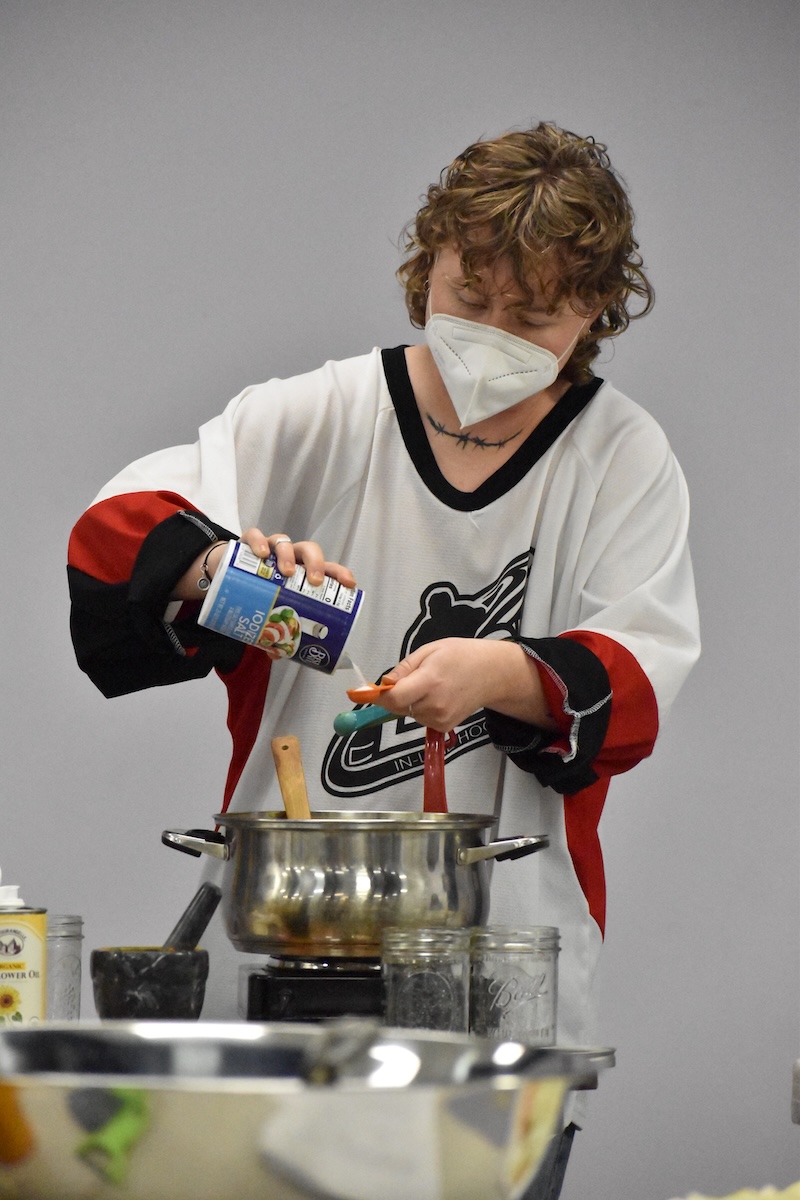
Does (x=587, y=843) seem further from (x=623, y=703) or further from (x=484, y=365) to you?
(x=484, y=365)

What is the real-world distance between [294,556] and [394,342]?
162cm

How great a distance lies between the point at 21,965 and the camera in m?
0.96

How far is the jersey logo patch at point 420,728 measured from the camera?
1452 millimetres

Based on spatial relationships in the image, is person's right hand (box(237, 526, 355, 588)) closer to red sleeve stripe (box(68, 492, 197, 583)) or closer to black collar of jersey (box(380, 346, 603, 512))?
red sleeve stripe (box(68, 492, 197, 583))

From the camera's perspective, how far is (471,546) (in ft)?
4.93

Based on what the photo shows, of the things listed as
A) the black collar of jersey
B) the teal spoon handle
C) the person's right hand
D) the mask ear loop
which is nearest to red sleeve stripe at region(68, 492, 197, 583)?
the person's right hand

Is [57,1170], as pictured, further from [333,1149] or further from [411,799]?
[411,799]

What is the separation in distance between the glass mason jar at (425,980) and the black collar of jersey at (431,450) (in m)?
0.66

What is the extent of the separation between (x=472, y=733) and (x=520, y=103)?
1697 mm

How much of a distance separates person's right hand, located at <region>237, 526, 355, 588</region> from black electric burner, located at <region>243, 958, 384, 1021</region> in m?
0.31

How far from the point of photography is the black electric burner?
104cm

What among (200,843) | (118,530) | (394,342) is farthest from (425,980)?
(394,342)

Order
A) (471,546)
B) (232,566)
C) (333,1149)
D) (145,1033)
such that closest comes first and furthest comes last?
(333,1149), (145,1033), (232,566), (471,546)

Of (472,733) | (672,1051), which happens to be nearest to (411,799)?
(472,733)
